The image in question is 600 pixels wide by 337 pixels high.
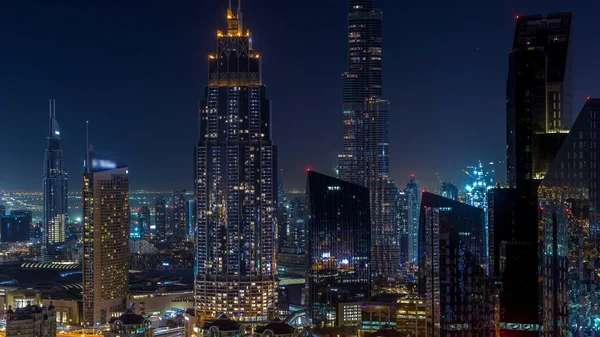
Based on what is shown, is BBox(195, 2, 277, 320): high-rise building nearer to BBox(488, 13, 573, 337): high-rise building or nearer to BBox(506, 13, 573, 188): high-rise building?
BBox(488, 13, 573, 337): high-rise building

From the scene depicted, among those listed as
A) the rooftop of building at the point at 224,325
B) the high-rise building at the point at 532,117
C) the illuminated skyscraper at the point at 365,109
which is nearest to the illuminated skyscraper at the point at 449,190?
the illuminated skyscraper at the point at 365,109

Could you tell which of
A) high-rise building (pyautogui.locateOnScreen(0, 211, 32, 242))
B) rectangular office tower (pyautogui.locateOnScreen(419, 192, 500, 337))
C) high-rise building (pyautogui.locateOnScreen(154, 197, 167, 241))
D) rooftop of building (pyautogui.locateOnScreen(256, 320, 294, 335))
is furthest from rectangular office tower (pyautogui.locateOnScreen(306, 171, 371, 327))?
high-rise building (pyautogui.locateOnScreen(0, 211, 32, 242))

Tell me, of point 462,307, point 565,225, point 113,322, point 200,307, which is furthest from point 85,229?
point 565,225

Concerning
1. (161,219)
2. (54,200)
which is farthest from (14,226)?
(161,219)

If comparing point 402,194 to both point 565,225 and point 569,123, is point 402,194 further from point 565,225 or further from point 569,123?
point 565,225

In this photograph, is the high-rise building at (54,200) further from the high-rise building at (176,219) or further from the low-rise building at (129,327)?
the low-rise building at (129,327)

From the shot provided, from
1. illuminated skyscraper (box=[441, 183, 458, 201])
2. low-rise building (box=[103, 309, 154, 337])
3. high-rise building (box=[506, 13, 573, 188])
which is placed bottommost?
low-rise building (box=[103, 309, 154, 337])
